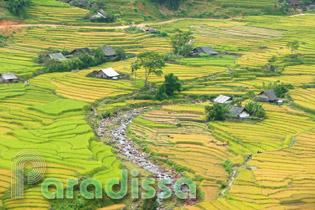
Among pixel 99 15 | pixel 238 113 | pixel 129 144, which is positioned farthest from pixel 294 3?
pixel 129 144

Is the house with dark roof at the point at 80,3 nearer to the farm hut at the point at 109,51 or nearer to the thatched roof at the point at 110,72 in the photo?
the farm hut at the point at 109,51

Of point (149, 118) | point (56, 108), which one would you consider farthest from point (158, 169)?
point (56, 108)

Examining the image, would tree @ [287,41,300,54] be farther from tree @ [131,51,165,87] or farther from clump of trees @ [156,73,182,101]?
tree @ [131,51,165,87]

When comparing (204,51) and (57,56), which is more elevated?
(57,56)

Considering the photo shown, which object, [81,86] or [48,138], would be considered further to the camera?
[81,86]

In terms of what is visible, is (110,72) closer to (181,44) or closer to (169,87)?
(169,87)

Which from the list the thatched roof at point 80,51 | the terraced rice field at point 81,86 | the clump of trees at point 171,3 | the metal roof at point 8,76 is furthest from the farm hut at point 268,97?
the clump of trees at point 171,3
